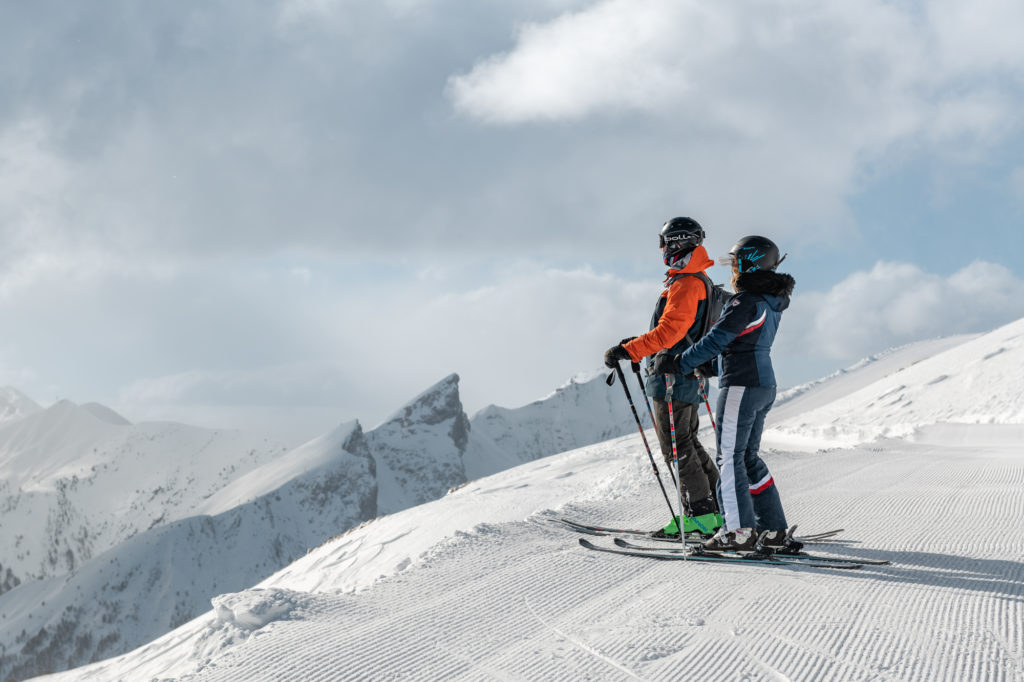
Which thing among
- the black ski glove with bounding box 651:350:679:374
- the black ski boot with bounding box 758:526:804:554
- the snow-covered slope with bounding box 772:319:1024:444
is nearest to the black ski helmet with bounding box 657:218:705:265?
the black ski glove with bounding box 651:350:679:374

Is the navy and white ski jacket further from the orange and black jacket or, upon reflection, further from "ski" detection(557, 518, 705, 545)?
"ski" detection(557, 518, 705, 545)

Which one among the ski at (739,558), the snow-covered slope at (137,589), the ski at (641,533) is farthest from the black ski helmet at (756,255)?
the snow-covered slope at (137,589)

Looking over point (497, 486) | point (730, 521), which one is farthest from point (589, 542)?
point (497, 486)

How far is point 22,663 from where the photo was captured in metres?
121

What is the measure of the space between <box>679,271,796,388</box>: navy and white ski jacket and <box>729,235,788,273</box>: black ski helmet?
0.06 m

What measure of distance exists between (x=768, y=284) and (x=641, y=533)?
2.73 meters

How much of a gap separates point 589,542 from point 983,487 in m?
5.24

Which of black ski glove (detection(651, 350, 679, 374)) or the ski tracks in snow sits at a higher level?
black ski glove (detection(651, 350, 679, 374))

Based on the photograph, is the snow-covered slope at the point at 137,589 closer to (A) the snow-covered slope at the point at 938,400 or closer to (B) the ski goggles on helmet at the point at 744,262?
(A) the snow-covered slope at the point at 938,400

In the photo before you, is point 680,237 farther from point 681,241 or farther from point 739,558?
Answer: point 739,558

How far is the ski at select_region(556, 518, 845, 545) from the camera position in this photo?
6309 mm

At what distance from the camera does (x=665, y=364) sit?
235 inches

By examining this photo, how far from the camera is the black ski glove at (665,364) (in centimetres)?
586

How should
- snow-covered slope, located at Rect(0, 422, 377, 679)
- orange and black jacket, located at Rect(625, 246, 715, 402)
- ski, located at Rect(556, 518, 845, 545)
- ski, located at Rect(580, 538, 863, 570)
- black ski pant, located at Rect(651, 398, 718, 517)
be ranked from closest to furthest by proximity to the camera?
ski, located at Rect(580, 538, 863, 570)
orange and black jacket, located at Rect(625, 246, 715, 402)
ski, located at Rect(556, 518, 845, 545)
black ski pant, located at Rect(651, 398, 718, 517)
snow-covered slope, located at Rect(0, 422, 377, 679)
